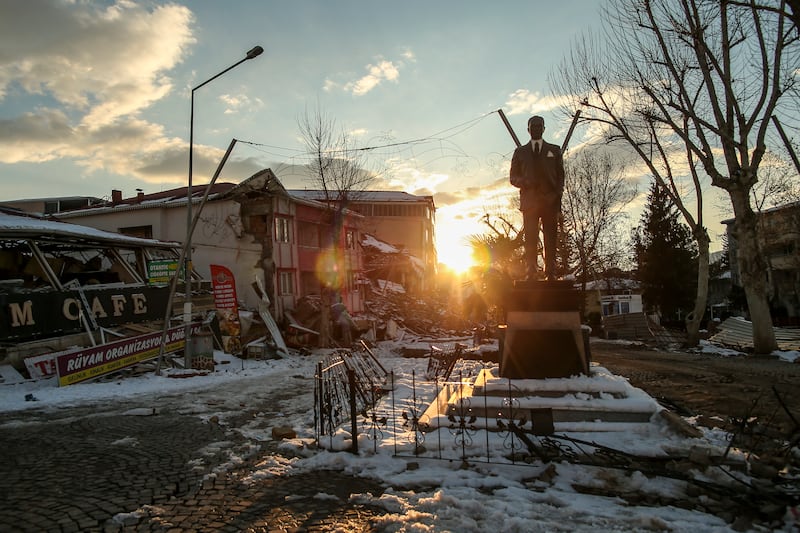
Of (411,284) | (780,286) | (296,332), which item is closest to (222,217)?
(296,332)

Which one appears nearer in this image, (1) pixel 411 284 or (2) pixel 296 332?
(2) pixel 296 332

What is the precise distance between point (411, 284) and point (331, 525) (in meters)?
39.0

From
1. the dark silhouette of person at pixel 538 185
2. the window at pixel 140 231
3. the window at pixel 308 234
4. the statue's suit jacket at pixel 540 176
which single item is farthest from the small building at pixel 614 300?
the window at pixel 140 231

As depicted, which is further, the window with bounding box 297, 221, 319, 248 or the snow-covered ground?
the window with bounding box 297, 221, 319, 248

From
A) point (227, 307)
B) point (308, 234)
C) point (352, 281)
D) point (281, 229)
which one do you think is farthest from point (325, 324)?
point (352, 281)

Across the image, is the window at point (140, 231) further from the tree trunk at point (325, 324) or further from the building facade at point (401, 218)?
the building facade at point (401, 218)

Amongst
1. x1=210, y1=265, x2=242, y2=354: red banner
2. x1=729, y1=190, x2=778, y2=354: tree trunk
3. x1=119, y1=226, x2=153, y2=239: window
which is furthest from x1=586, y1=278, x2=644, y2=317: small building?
x1=119, y1=226, x2=153, y2=239: window

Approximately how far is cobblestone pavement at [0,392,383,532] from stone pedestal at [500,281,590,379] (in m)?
3.33

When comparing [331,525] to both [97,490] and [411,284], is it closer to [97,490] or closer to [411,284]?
[97,490]

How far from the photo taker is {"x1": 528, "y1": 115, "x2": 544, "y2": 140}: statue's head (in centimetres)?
842

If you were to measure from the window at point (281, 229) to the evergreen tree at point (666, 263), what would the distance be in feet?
90.4

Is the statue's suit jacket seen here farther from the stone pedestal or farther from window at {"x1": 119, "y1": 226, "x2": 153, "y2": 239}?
window at {"x1": 119, "y1": 226, "x2": 153, "y2": 239}

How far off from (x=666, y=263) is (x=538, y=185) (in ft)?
110

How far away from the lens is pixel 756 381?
10.6 metres
